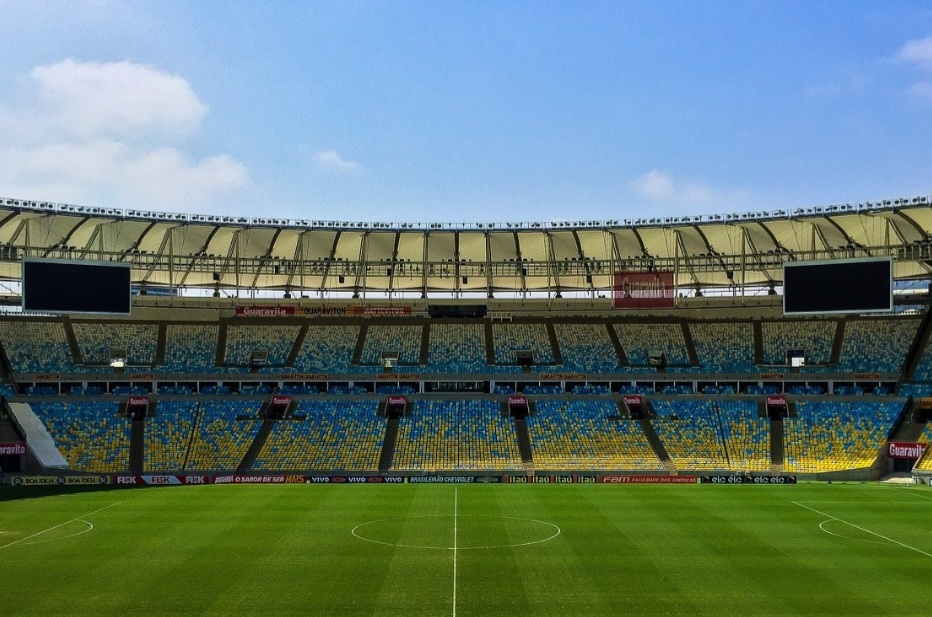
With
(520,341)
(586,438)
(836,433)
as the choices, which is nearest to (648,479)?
(586,438)

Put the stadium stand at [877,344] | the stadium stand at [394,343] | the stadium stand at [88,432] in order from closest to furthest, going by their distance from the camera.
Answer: the stadium stand at [88,432] → the stadium stand at [877,344] → the stadium stand at [394,343]

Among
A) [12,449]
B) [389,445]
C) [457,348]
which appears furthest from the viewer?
[457,348]

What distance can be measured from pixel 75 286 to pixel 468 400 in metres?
30.8

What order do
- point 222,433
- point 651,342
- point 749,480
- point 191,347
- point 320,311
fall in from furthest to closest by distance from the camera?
1. point 320,311
2. point 651,342
3. point 191,347
4. point 222,433
5. point 749,480

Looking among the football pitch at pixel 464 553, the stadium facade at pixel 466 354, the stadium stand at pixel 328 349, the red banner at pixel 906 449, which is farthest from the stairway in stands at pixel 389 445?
the red banner at pixel 906 449

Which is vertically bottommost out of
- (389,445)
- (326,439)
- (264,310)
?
(389,445)

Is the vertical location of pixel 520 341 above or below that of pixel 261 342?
above

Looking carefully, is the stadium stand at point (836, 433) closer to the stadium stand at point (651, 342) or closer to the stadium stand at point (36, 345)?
the stadium stand at point (651, 342)

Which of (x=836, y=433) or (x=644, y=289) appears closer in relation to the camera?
(x=836, y=433)

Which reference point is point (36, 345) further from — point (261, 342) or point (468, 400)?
point (468, 400)

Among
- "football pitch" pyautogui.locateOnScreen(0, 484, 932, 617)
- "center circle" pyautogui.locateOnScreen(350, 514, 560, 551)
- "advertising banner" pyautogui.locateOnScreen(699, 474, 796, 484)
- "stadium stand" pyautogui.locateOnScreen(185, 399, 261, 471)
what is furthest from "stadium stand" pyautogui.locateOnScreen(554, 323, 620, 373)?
"center circle" pyautogui.locateOnScreen(350, 514, 560, 551)

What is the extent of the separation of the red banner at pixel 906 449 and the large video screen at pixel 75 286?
182 ft

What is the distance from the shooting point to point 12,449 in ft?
197

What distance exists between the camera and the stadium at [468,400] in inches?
1427
